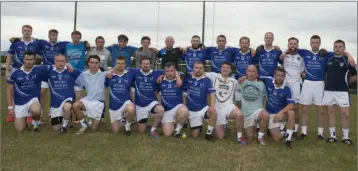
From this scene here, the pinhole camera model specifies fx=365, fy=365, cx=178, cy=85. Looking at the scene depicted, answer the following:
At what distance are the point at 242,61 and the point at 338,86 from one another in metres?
1.93

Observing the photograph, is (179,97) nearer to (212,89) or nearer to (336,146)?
(212,89)

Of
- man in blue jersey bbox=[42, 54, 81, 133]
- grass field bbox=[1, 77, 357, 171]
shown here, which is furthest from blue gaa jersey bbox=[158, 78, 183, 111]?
man in blue jersey bbox=[42, 54, 81, 133]

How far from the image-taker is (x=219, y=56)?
25.8 feet

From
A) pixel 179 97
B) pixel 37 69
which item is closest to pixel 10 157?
pixel 37 69

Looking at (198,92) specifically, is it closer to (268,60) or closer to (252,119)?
(252,119)

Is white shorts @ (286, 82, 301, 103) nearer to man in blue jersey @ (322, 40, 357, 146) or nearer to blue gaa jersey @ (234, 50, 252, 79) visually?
man in blue jersey @ (322, 40, 357, 146)

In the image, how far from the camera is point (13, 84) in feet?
23.7

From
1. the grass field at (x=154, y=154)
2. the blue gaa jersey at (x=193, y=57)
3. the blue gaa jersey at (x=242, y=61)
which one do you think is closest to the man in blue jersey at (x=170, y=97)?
the grass field at (x=154, y=154)

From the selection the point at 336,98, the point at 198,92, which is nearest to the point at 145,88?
the point at 198,92

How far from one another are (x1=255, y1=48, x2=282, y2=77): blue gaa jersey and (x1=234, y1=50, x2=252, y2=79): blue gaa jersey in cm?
25

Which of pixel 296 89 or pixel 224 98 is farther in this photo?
pixel 296 89

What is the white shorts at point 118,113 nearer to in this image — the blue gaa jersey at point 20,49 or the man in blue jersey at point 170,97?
the man in blue jersey at point 170,97

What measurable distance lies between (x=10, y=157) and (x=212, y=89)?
3.52 metres

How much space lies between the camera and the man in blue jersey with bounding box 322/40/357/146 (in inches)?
262
